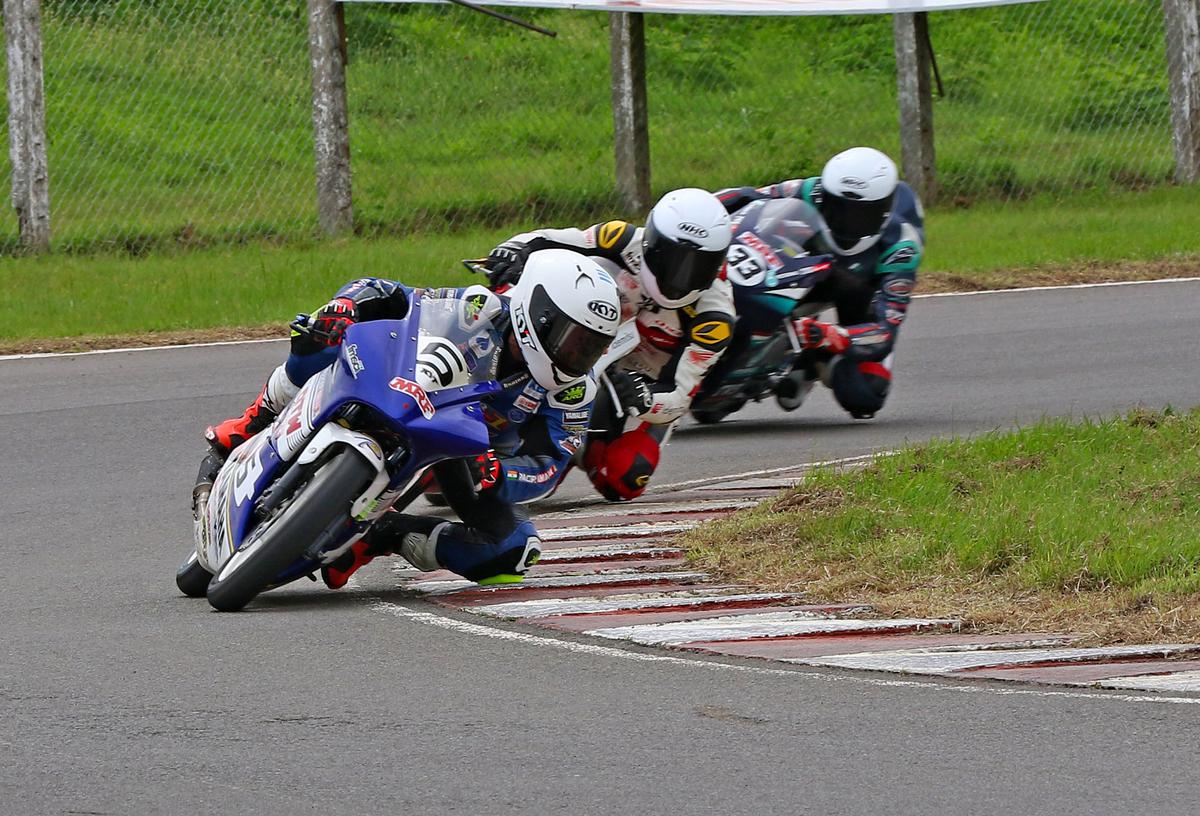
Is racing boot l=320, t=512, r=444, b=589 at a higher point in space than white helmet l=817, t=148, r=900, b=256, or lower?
lower

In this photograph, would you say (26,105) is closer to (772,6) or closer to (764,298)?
(772,6)

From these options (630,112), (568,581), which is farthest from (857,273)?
(630,112)

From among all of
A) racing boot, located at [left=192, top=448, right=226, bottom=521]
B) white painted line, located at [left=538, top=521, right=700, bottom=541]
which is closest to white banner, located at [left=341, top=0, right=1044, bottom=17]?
white painted line, located at [left=538, top=521, right=700, bottom=541]

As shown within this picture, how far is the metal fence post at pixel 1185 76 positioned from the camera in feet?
67.4

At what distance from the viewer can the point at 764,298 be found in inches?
438

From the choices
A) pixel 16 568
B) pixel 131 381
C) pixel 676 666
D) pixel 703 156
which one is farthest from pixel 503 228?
pixel 676 666

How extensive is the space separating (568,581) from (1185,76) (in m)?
14.7

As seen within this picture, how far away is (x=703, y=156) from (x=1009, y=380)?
9.76 meters

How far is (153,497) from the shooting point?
980 centimetres

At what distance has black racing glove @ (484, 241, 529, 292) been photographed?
9.65 meters

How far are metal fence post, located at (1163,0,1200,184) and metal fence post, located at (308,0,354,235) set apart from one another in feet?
27.4

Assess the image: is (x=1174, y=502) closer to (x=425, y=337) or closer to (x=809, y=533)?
(x=809, y=533)

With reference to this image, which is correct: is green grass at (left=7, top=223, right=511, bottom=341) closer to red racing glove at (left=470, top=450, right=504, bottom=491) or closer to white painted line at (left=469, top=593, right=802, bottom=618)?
red racing glove at (left=470, top=450, right=504, bottom=491)

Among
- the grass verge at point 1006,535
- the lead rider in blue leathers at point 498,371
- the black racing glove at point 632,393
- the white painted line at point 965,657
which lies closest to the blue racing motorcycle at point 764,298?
the black racing glove at point 632,393
